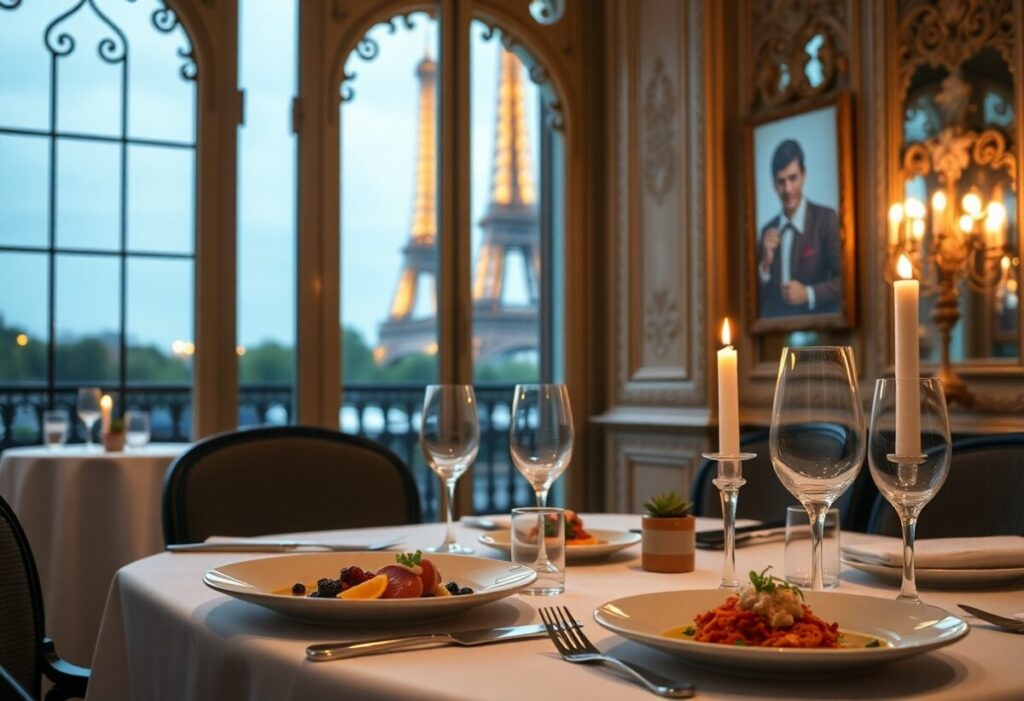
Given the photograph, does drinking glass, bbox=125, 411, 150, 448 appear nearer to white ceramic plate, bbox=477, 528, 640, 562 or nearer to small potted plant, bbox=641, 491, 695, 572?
white ceramic plate, bbox=477, 528, 640, 562

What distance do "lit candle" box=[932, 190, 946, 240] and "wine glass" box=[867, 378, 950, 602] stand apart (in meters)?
2.24

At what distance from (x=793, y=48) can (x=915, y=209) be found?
840 millimetres

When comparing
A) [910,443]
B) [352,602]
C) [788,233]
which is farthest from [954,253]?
[352,602]

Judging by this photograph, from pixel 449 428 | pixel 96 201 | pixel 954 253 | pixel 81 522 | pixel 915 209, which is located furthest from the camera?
pixel 96 201

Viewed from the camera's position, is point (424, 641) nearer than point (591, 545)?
Yes

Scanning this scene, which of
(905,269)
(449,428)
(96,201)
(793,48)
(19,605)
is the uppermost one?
(793,48)

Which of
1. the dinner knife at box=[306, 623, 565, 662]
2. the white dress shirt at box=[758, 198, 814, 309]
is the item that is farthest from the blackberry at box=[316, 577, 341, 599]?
the white dress shirt at box=[758, 198, 814, 309]

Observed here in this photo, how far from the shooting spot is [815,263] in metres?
3.51

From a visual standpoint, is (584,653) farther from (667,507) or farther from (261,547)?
(261,547)

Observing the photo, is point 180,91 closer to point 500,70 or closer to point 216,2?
point 216,2

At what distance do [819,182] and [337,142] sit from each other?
168cm

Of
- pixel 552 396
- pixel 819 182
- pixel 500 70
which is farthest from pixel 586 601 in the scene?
pixel 500 70

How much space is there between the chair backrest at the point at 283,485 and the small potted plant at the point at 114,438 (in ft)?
4.65

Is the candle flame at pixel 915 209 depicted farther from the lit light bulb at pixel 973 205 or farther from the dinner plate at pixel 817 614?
the dinner plate at pixel 817 614
